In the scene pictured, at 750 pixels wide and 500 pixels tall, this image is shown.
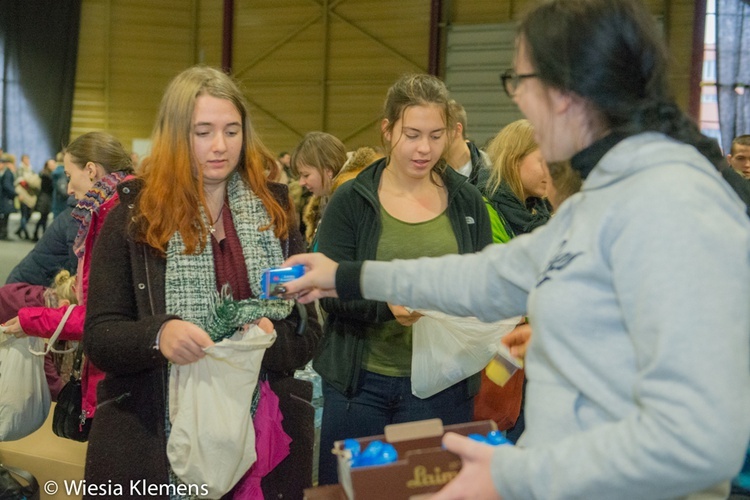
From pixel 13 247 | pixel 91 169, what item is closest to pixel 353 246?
pixel 91 169

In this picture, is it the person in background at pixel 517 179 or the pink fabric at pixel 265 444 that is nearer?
the pink fabric at pixel 265 444

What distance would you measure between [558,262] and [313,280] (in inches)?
25.2

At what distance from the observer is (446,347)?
7.20 ft

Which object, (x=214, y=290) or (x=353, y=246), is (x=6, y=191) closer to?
(x=353, y=246)

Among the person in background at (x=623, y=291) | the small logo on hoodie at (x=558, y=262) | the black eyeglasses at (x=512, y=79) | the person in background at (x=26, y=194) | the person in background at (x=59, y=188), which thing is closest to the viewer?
the person in background at (x=623, y=291)

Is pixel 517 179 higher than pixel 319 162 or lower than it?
lower

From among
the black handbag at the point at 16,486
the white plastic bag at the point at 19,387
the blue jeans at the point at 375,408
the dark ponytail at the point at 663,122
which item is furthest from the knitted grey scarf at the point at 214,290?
the black handbag at the point at 16,486

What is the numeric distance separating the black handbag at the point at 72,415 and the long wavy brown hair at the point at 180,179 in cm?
107

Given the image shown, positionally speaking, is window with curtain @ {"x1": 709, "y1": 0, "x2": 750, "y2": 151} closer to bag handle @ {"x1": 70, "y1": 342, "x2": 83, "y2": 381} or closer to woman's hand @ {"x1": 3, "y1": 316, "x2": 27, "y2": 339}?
bag handle @ {"x1": 70, "y1": 342, "x2": 83, "y2": 381}

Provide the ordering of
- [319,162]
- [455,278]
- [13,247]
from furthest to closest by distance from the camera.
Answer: [13,247]
[319,162]
[455,278]

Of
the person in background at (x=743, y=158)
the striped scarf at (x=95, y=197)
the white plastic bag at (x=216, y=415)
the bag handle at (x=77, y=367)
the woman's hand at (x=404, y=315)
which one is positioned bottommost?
the bag handle at (x=77, y=367)

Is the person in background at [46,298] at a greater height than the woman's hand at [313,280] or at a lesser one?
lesser

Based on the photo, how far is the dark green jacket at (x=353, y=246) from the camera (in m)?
2.23

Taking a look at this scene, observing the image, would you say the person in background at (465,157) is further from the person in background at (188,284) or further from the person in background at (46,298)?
the person in background at (46,298)
